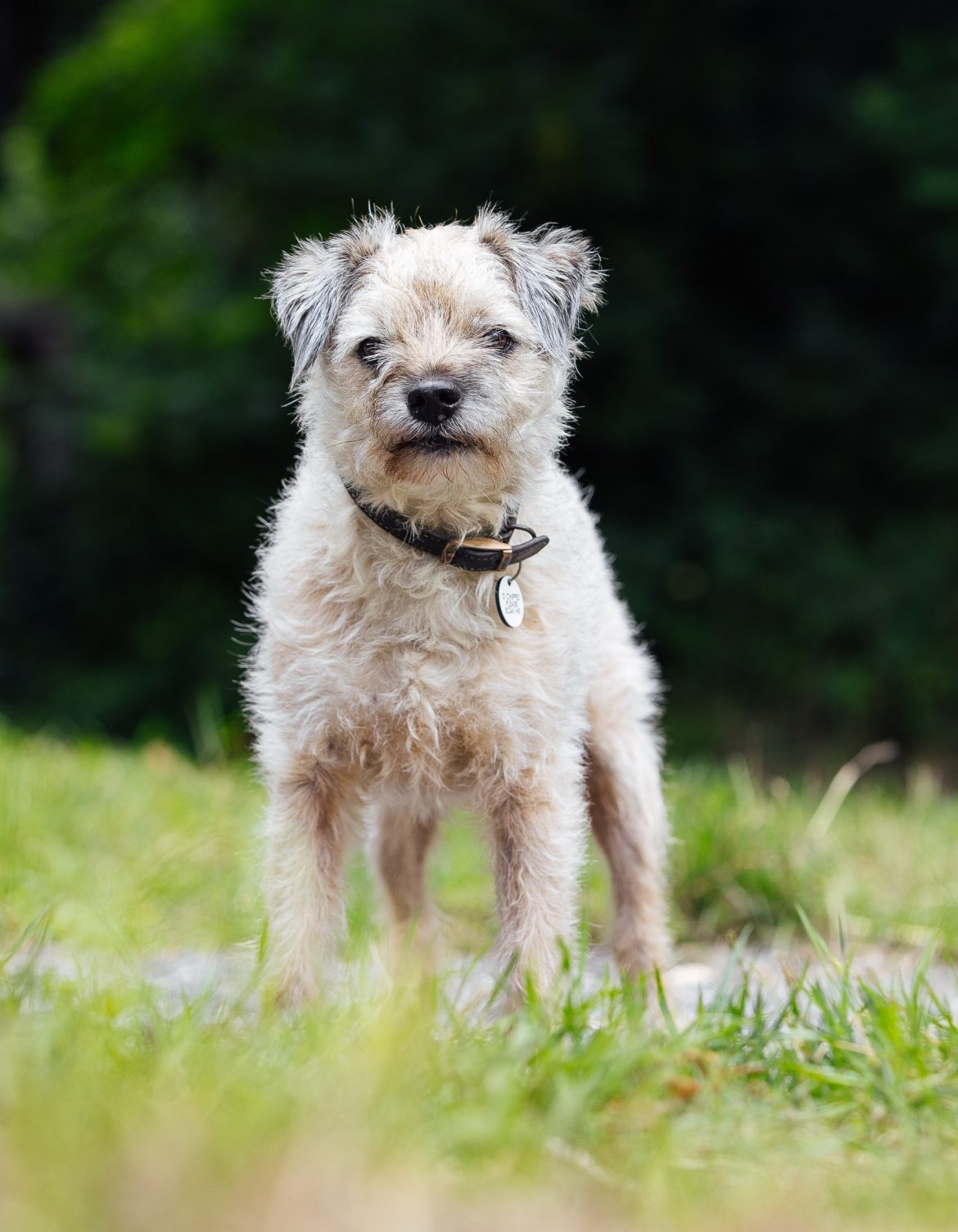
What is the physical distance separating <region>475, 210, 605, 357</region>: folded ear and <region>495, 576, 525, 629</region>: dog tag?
24.5 inches

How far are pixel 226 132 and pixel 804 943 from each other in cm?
863

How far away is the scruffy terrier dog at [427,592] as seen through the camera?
3.31 meters

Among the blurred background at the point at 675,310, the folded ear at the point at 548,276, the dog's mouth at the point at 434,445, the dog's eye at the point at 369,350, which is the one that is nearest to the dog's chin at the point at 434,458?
the dog's mouth at the point at 434,445

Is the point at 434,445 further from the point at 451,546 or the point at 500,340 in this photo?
the point at 500,340

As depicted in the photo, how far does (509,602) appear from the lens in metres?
3.37

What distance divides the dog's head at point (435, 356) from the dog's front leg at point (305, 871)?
2.40 ft

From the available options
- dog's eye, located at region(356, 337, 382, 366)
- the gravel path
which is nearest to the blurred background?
the gravel path

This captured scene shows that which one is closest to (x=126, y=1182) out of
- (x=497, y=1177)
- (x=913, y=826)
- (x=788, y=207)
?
(x=497, y=1177)

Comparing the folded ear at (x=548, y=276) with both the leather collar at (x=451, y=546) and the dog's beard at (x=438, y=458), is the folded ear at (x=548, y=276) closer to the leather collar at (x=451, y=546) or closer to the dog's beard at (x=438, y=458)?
the dog's beard at (x=438, y=458)

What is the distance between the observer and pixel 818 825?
5.38m

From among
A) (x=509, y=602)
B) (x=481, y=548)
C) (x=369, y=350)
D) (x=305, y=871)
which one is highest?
(x=369, y=350)

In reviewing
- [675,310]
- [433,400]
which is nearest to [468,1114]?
[433,400]

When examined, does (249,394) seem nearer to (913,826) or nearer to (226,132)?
(226,132)

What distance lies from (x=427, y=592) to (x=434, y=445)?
358 mm
